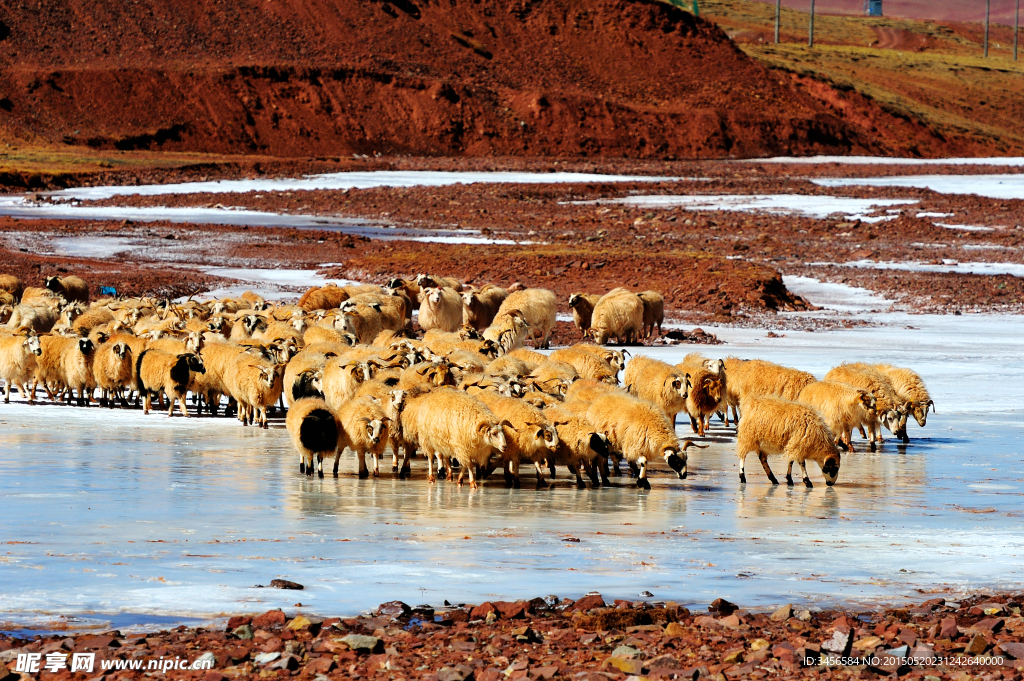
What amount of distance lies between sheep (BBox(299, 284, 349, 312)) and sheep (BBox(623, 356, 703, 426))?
9.73 m

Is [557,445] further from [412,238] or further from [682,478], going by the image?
[412,238]

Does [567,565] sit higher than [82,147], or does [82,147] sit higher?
[82,147]

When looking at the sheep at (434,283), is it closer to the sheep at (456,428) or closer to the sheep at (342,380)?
the sheep at (342,380)

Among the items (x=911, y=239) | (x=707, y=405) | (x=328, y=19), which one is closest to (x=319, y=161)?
(x=328, y=19)

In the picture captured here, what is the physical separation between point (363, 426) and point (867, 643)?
589 centimetres

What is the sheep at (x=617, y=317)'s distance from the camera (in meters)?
22.1

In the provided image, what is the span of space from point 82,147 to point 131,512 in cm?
7382

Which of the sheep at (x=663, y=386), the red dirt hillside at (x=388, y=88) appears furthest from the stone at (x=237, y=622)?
the red dirt hillside at (x=388, y=88)

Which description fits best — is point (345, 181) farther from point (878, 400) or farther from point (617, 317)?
point (878, 400)

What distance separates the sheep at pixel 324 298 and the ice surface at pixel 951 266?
1690 cm

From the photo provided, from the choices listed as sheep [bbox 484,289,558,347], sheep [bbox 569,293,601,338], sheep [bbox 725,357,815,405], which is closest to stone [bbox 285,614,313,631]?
sheep [bbox 725,357,815,405]

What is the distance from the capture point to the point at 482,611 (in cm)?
643

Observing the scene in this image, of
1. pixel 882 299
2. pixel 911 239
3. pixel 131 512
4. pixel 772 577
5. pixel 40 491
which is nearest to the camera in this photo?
pixel 772 577

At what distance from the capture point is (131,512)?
9.28m
